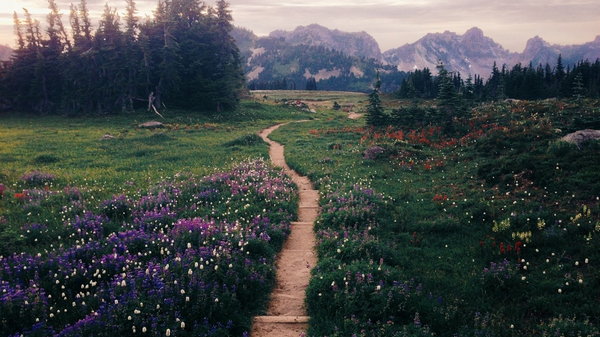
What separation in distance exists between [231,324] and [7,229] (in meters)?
8.82

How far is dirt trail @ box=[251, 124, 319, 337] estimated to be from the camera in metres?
8.16

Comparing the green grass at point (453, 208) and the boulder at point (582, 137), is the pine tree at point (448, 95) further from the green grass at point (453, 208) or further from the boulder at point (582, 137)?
the boulder at point (582, 137)

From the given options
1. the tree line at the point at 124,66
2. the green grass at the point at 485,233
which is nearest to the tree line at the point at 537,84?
the tree line at the point at 124,66

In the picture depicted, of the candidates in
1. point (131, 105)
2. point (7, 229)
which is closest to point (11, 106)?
point (131, 105)

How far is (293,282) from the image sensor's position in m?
9.99

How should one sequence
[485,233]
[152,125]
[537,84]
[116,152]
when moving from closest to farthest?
[485,233] < [116,152] < [152,125] < [537,84]

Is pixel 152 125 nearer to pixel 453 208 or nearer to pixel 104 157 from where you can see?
pixel 104 157

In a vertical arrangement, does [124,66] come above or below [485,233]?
above

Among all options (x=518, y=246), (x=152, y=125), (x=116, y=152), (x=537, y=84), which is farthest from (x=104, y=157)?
(x=537, y=84)

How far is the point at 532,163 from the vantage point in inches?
643

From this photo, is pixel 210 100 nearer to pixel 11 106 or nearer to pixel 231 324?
pixel 11 106

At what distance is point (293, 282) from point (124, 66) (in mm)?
60841

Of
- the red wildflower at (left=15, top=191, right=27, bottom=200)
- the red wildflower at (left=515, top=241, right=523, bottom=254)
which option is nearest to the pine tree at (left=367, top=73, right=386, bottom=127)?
the red wildflower at (left=515, top=241, right=523, bottom=254)

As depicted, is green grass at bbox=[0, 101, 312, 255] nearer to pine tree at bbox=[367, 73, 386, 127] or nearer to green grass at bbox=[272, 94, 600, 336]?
green grass at bbox=[272, 94, 600, 336]
